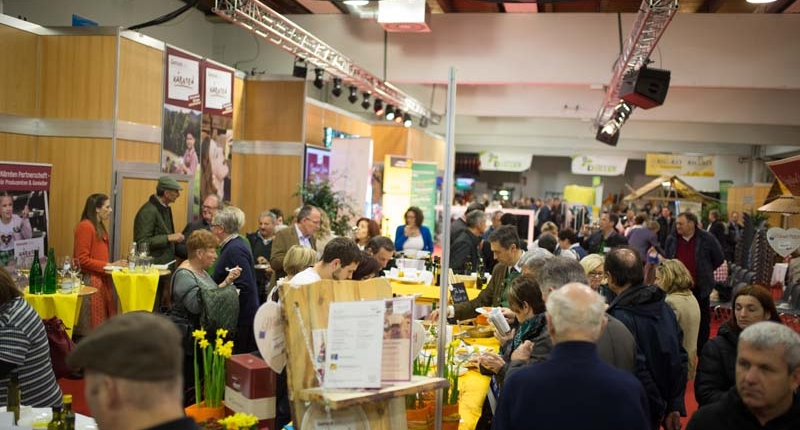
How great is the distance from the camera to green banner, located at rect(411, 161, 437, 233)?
1478cm

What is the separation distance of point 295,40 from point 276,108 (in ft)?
9.17

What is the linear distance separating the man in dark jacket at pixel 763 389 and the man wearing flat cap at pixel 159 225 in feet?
19.2

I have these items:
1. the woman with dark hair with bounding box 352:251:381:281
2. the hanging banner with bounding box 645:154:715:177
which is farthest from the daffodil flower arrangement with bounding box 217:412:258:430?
the hanging banner with bounding box 645:154:715:177

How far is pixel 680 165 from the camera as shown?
2406cm

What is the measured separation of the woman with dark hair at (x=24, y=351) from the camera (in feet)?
11.0

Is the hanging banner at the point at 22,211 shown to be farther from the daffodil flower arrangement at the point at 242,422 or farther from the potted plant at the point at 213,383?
the daffodil flower arrangement at the point at 242,422

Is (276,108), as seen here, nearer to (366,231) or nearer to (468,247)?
(366,231)

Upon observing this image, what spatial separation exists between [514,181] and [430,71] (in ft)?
72.0

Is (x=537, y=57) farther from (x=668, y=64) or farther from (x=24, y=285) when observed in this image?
(x=24, y=285)

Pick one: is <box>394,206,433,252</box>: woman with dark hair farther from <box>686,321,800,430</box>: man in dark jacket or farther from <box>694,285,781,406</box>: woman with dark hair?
<box>686,321,800,430</box>: man in dark jacket

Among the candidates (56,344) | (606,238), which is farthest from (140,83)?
(606,238)

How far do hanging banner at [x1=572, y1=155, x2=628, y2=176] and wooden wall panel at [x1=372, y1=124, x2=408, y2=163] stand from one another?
9906 millimetres

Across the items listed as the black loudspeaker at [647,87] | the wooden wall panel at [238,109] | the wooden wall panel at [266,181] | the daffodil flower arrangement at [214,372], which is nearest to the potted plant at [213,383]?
the daffodil flower arrangement at [214,372]

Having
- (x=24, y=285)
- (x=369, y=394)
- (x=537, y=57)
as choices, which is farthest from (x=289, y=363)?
(x=537, y=57)
